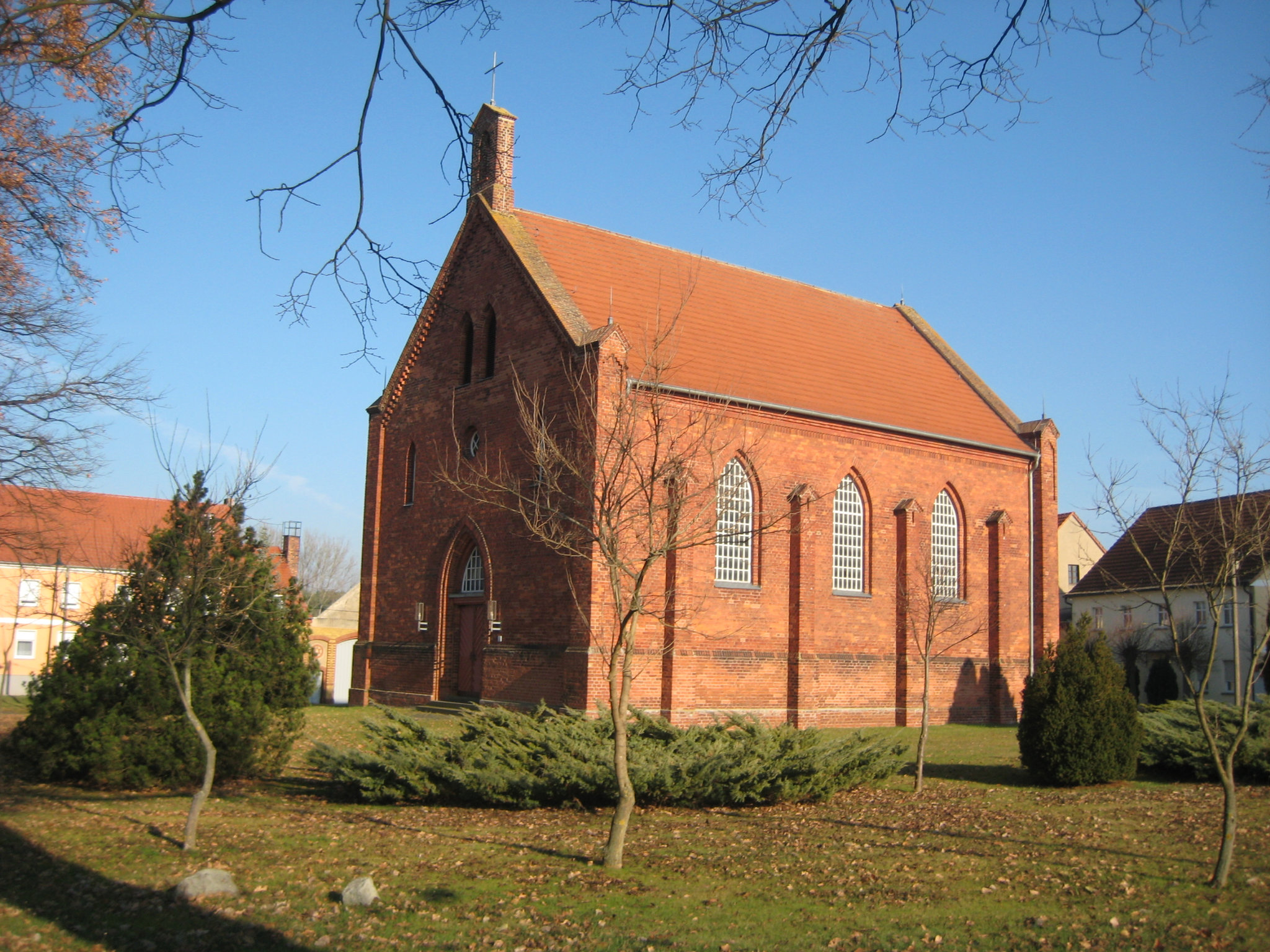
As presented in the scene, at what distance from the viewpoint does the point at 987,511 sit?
2800 cm

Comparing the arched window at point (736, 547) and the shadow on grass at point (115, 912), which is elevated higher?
the arched window at point (736, 547)

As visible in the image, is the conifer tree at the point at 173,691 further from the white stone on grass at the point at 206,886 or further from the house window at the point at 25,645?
the house window at the point at 25,645

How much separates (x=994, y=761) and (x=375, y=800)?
10.8 meters

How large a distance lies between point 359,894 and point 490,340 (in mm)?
17891

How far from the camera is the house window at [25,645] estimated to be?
146 feet

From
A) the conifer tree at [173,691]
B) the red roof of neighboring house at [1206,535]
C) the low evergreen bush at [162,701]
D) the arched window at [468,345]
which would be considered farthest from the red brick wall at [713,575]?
the low evergreen bush at [162,701]

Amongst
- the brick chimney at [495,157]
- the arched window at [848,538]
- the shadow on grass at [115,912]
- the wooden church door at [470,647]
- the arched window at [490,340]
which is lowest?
the shadow on grass at [115,912]

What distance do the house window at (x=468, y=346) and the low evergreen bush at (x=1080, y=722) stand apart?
15.1 m

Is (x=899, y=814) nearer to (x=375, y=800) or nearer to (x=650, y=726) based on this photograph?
(x=650, y=726)

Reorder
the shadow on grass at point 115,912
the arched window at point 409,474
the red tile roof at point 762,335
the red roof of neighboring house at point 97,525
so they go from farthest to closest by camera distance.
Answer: the red roof of neighboring house at point 97,525
the arched window at point 409,474
the red tile roof at point 762,335
the shadow on grass at point 115,912

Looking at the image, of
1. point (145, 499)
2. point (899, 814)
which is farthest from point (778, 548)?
point (145, 499)

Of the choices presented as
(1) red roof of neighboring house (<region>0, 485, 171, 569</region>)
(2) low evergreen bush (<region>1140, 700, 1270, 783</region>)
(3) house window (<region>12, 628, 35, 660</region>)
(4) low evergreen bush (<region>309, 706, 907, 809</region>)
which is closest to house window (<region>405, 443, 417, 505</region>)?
(1) red roof of neighboring house (<region>0, 485, 171, 569</region>)

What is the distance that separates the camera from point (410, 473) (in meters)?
27.4

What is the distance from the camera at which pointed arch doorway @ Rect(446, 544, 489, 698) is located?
2447 cm
